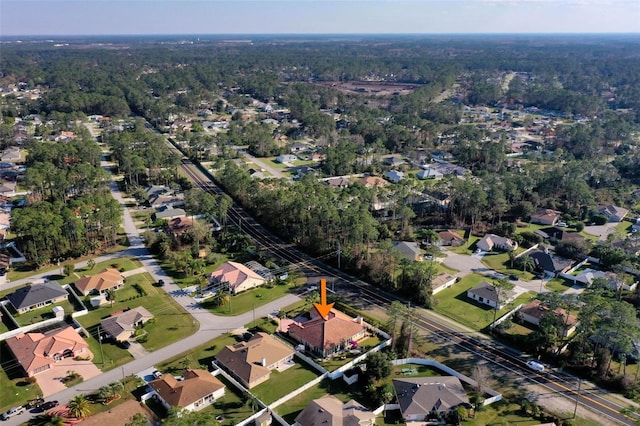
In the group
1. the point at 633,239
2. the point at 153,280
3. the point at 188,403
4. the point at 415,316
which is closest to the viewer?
the point at 188,403

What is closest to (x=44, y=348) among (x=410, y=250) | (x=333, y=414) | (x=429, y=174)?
(x=333, y=414)

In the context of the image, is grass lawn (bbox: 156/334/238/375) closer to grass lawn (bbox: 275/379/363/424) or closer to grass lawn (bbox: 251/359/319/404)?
grass lawn (bbox: 251/359/319/404)

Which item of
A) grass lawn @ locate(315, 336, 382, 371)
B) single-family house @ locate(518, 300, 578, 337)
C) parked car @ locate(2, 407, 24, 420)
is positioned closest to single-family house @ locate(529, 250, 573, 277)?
single-family house @ locate(518, 300, 578, 337)

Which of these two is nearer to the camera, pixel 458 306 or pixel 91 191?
pixel 458 306

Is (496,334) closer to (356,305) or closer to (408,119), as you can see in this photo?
(356,305)

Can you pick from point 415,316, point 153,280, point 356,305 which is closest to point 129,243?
point 153,280

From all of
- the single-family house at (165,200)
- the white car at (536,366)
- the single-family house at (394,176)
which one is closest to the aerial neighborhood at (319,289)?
the white car at (536,366)

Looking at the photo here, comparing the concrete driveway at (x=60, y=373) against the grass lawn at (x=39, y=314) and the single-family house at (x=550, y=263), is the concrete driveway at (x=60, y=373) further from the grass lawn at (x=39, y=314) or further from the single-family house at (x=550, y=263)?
the single-family house at (x=550, y=263)
